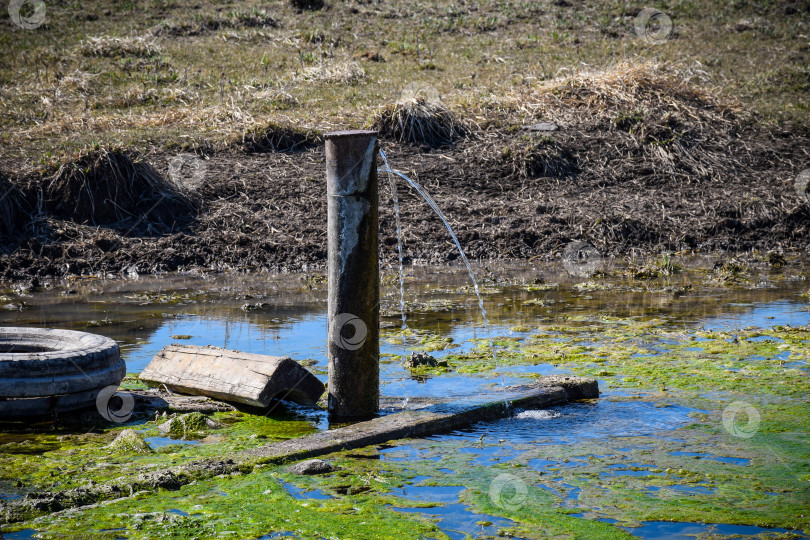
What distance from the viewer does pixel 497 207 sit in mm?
14305

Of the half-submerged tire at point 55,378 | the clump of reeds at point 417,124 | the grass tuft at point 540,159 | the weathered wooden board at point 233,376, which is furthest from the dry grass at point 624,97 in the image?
the half-submerged tire at point 55,378

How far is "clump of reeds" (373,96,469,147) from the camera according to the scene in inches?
647

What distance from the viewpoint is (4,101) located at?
60.7ft

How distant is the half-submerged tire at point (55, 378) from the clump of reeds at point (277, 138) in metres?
10.3

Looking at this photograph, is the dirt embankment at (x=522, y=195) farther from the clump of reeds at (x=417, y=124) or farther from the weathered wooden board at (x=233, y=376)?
the weathered wooden board at (x=233, y=376)

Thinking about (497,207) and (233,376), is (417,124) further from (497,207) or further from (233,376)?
(233,376)

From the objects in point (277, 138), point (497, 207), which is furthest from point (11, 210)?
point (497, 207)

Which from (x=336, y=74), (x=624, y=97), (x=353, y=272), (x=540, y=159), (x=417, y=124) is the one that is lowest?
(x=353, y=272)

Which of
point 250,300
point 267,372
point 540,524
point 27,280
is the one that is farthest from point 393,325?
point 27,280

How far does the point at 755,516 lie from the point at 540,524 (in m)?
1.03

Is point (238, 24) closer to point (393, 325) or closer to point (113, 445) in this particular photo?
point (393, 325)

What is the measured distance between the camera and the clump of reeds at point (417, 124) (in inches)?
647

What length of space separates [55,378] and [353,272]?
2099 millimetres

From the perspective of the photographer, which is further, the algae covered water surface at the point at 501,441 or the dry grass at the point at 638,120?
the dry grass at the point at 638,120
